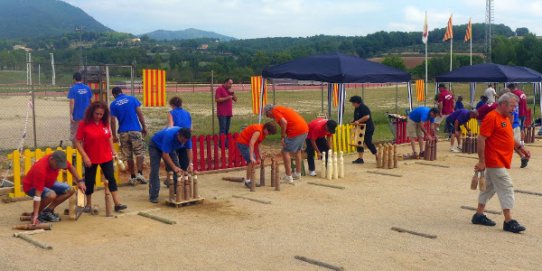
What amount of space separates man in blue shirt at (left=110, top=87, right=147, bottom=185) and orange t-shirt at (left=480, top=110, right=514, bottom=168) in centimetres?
604

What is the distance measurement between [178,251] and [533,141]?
15000mm

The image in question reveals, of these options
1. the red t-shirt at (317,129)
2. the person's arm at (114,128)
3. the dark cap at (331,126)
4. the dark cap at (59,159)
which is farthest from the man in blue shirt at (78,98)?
the dark cap at (331,126)

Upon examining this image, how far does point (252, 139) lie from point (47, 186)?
3.58 metres

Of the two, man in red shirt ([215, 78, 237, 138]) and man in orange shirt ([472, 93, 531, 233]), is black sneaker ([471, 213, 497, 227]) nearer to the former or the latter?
man in orange shirt ([472, 93, 531, 233])

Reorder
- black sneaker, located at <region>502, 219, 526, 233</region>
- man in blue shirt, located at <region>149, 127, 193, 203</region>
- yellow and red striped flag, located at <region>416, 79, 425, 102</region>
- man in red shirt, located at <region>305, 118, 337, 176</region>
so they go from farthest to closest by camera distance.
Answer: yellow and red striped flag, located at <region>416, 79, 425, 102</region>
man in red shirt, located at <region>305, 118, 337, 176</region>
man in blue shirt, located at <region>149, 127, 193, 203</region>
black sneaker, located at <region>502, 219, 526, 233</region>

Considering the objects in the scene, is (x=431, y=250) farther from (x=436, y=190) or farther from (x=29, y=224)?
(x=29, y=224)

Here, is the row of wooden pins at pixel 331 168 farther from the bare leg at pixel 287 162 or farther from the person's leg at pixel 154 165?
the person's leg at pixel 154 165

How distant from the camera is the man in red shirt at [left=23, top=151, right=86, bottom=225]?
7.67 meters

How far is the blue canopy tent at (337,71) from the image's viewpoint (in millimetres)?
15180

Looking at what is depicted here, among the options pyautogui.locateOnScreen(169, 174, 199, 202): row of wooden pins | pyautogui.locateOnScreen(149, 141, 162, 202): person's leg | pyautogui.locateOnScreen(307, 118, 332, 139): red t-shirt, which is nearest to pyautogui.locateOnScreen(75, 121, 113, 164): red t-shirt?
pyautogui.locateOnScreen(149, 141, 162, 202): person's leg

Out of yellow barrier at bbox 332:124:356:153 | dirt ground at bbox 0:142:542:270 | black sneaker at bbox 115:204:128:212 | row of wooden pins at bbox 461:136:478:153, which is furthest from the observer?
row of wooden pins at bbox 461:136:478:153

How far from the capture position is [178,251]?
22.6 feet

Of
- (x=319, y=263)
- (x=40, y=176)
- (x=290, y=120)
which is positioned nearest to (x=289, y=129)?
(x=290, y=120)

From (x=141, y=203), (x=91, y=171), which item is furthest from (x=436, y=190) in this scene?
(x=91, y=171)
